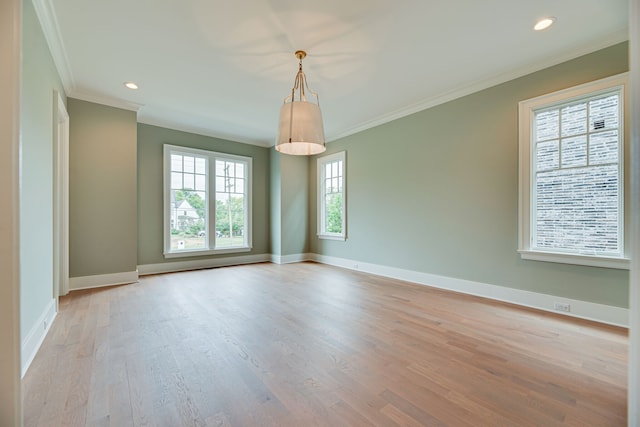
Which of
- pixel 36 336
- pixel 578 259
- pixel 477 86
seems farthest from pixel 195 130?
pixel 578 259

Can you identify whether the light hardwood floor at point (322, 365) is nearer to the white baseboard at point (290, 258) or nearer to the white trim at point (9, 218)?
the white trim at point (9, 218)

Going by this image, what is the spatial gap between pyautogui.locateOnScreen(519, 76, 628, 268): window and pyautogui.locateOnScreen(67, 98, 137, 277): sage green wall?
5551 mm

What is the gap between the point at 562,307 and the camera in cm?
295

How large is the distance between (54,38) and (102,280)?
10.4 feet

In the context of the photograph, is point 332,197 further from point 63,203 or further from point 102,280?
point 63,203

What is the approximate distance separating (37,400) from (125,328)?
1028mm

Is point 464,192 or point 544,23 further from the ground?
point 544,23

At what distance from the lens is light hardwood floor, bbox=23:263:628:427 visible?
148 cm

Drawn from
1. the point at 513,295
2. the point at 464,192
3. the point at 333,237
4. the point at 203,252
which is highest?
the point at 464,192

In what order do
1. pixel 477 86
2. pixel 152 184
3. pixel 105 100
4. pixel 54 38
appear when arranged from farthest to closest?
pixel 152 184 → pixel 105 100 → pixel 477 86 → pixel 54 38

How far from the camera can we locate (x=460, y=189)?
3.80 m

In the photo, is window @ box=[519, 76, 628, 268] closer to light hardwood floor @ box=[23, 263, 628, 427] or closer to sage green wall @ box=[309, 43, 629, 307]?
sage green wall @ box=[309, 43, 629, 307]

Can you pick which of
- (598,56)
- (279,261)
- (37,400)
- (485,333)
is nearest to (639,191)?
(485,333)

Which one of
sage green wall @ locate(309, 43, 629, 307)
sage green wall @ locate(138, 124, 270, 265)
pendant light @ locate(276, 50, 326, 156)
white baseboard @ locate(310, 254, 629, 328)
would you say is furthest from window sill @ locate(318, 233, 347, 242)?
pendant light @ locate(276, 50, 326, 156)
